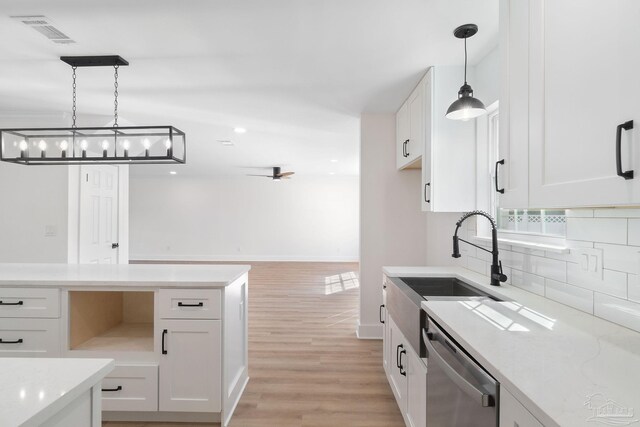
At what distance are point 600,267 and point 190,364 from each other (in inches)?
87.9

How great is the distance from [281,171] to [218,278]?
633 centimetres

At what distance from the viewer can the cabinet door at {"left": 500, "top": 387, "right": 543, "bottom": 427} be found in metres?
0.80

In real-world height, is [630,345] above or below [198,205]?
below

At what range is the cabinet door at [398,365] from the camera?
2018 mm

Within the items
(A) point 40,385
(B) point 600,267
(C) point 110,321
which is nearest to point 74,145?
(C) point 110,321

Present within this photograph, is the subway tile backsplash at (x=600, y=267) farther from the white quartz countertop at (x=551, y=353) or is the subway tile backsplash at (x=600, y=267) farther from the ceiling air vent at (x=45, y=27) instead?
the ceiling air vent at (x=45, y=27)

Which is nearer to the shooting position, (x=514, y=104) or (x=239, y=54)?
(x=514, y=104)

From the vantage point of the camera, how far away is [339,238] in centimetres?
948

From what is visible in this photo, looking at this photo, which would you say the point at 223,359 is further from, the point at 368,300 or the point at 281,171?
the point at 281,171

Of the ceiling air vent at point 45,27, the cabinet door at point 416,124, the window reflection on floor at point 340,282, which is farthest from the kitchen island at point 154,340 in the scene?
the window reflection on floor at point 340,282

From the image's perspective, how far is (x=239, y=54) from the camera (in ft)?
7.80

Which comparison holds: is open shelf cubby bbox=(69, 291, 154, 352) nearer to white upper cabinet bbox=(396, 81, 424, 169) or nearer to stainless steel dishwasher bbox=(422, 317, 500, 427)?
stainless steel dishwasher bbox=(422, 317, 500, 427)

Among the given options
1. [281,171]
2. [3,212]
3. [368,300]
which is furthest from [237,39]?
[281,171]

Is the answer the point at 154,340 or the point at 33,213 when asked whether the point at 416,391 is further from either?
the point at 33,213
